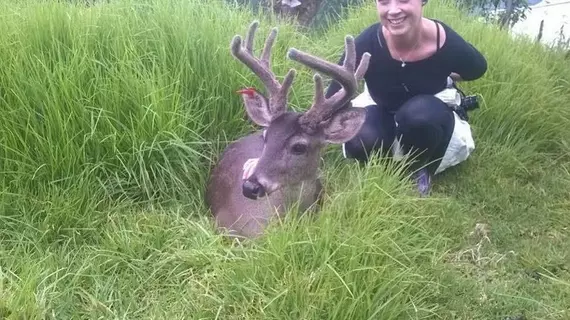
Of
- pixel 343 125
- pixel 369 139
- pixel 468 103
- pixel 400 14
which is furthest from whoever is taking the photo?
pixel 468 103

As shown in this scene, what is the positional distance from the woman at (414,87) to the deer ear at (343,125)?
1.41 feet

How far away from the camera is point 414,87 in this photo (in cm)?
406

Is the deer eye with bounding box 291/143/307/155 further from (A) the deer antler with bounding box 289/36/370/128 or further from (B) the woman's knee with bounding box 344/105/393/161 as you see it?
(B) the woman's knee with bounding box 344/105/393/161

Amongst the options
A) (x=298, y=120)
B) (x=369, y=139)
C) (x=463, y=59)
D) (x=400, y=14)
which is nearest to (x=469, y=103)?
(x=463, y=59)

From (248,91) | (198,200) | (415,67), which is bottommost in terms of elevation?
(198,200)

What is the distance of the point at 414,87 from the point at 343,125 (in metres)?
0.75

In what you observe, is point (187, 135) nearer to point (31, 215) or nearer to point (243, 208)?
point (243, 208)

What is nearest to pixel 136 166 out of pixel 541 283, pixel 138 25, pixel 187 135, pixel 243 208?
pixel 187 135

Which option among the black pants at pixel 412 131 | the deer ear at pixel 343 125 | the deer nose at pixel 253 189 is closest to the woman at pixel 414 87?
the black pants at pixel 412 131

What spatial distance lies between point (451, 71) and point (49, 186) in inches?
85.1

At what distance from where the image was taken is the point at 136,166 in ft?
12.4

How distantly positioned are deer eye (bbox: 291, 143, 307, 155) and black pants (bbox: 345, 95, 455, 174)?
23.8 inches

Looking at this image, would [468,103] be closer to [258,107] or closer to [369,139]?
[369,139]

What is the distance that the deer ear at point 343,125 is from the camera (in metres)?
3.48
